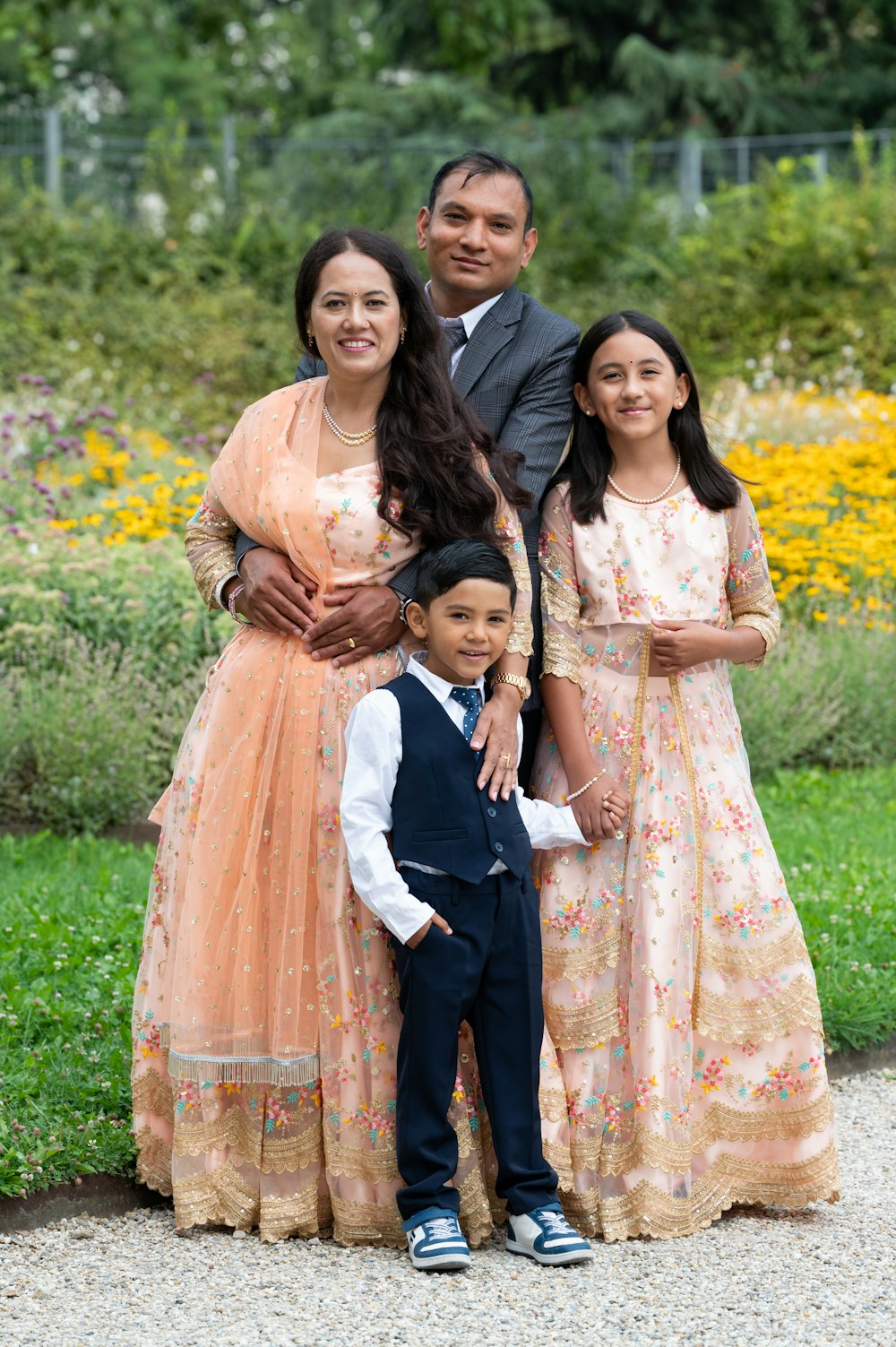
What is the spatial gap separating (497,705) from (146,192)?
14.0m

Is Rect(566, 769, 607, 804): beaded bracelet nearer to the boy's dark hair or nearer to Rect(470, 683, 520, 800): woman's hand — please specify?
Rect(470, 683, 520, 800): woman's hand

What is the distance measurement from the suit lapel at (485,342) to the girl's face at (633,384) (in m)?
0.24

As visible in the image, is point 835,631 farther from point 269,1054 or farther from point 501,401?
point 269,1054

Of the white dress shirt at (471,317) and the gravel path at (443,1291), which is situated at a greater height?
the white dress shirt at (471,317)

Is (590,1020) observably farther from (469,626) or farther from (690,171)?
(690,171)

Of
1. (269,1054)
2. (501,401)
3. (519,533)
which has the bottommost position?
(269,1054)

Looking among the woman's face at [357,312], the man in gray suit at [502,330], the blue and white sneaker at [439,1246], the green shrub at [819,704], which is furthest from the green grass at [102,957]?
the woman's face at [357,312]

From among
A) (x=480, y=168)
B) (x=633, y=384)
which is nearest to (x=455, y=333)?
(x=480, y=168)

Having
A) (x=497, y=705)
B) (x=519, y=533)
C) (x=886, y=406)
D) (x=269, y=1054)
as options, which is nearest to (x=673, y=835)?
(x=497, y=705)

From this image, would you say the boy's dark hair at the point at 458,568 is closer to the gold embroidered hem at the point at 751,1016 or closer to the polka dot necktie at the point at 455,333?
the polka dot necktie at the point at 455,333

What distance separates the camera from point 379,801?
10.1ft

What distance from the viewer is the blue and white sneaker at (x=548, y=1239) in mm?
3070

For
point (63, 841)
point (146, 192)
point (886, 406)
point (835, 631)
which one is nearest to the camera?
point (63, 841)

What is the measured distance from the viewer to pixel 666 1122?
3.28m
